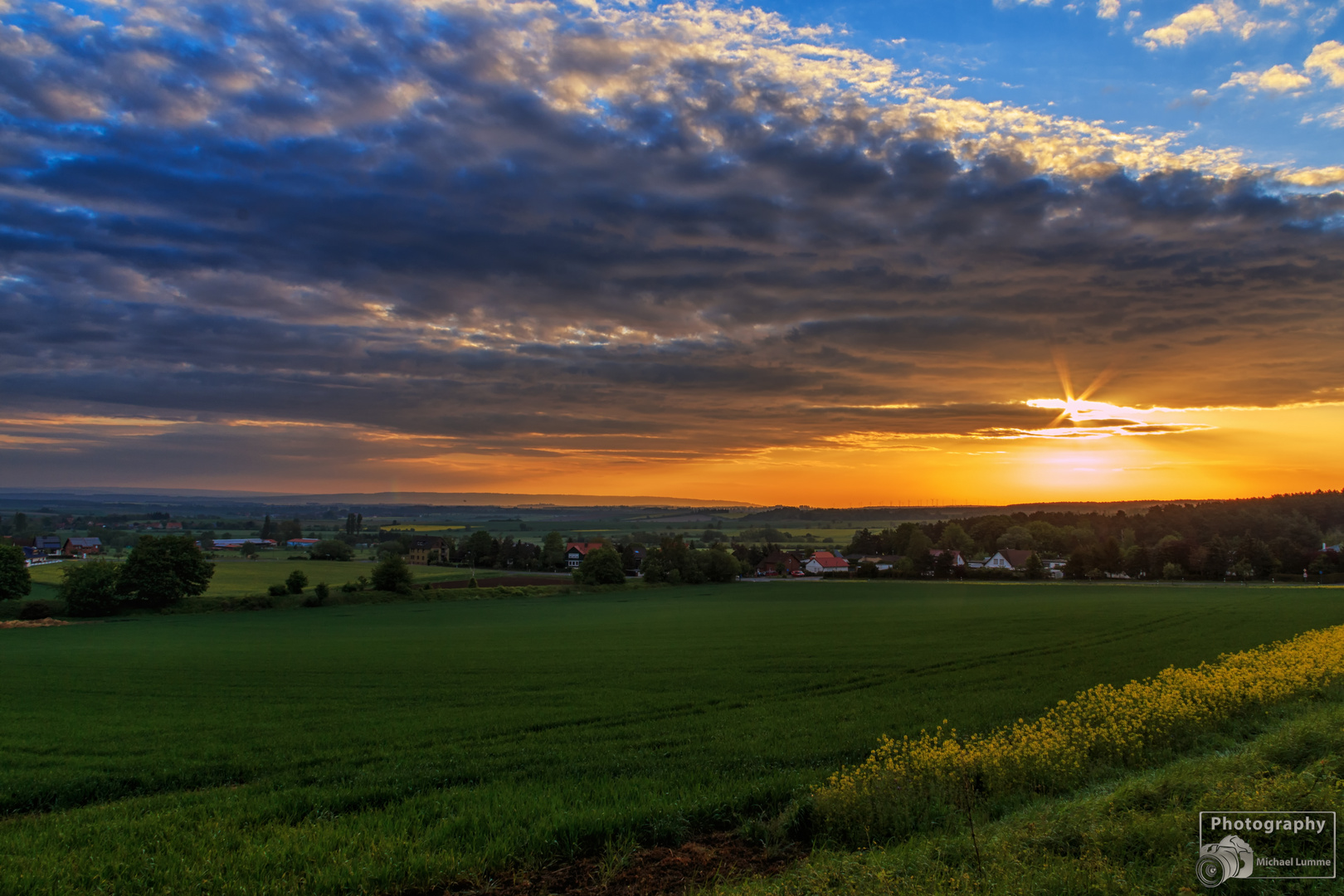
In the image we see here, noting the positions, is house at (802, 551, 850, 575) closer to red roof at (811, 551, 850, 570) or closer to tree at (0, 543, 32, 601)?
red roof at (811, 551, 850, 570)

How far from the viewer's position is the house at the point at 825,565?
128 m

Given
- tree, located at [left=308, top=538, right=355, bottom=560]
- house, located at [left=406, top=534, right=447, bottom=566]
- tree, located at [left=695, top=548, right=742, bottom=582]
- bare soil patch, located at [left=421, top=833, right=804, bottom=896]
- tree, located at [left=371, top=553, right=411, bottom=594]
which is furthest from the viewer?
house, located at [left=406, top=534, right=447, bottom=566]

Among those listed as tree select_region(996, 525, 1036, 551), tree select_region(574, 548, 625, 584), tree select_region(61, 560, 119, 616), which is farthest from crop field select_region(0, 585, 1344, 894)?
tree select_region(996, 525, 1036, 551)

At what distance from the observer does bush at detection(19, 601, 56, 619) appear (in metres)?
59.6

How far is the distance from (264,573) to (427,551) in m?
45.6

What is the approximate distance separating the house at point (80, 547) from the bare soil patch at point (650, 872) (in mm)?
142864

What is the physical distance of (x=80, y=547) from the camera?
399 ft

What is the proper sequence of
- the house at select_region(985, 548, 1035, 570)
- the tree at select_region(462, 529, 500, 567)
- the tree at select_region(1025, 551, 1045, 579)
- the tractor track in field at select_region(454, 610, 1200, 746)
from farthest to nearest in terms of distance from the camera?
the tree at select_region(462, 529, 500, 567) < the house at select_region(985, 548, 1035, 570) < the tree at select_region(1025, 551, 1045, 579) < the tractor track in field at select_region(454, 610, 1200, 746)

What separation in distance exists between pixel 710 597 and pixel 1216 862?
74.8 m

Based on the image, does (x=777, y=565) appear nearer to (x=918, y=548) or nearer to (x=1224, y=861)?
(x=918, y=548)

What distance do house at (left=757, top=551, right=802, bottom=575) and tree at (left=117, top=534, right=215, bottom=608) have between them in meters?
88.3

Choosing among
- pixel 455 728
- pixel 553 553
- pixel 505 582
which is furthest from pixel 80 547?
pixel 455 728

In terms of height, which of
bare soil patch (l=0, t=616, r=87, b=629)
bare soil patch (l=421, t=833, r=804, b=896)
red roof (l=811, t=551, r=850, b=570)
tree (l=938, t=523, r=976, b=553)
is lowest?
red roof (l=811, t=551, r=850, b=570)

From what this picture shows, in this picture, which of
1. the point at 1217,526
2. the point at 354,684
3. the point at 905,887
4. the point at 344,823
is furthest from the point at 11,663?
the point at 1217,526
